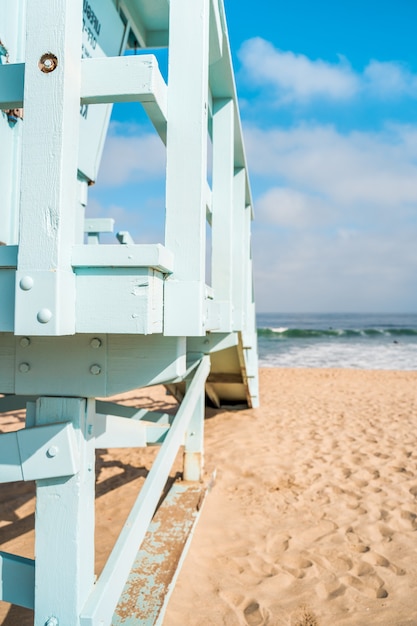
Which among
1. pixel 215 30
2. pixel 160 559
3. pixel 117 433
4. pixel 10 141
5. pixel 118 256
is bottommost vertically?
pixel 160 559

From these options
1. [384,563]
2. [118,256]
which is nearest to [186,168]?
[118,256]

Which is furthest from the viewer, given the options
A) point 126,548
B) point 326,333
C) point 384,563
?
point 326,333

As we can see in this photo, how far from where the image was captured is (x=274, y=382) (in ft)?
38.6

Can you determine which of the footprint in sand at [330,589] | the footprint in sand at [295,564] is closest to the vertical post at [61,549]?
the footprint in sand at [330,589]

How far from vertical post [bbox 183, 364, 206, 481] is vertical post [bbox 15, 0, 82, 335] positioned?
2748mm

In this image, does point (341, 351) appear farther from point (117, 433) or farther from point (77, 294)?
point (77, 294)

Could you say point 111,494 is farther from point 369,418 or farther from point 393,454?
point 369,418

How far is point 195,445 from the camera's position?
12.7ft

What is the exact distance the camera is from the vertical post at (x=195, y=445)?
383cm

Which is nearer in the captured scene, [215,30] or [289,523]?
[215,30]

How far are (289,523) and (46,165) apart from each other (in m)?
3.21

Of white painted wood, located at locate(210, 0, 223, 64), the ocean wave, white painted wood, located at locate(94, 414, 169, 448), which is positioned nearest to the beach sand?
white painted wood, located at locate(94, 414, 169, 448)

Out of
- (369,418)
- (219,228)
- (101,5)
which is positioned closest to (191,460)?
(219,228)

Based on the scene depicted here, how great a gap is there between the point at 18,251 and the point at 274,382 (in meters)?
11.0
